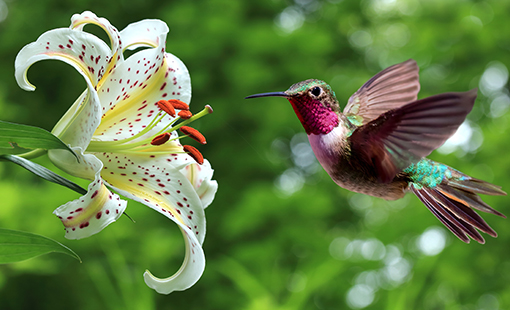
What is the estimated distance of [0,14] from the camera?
305 cm

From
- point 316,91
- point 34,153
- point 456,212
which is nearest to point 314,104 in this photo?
point 316,91

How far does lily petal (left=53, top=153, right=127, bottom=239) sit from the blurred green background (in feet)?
5.73

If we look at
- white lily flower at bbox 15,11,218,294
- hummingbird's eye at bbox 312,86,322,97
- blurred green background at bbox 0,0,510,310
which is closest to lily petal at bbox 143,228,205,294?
white lily flower at bbox 15,11,218,294

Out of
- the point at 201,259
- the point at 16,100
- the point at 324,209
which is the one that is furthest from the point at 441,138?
the point at 16,100

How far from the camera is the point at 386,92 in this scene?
→ 55 centimetres

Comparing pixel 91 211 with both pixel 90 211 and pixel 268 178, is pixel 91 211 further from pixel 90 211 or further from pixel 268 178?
pixel 268 178

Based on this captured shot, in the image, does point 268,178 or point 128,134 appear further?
point 268,178

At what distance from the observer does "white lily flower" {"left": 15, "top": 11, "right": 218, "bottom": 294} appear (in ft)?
1.48

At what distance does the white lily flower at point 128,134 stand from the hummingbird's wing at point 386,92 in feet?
0.62

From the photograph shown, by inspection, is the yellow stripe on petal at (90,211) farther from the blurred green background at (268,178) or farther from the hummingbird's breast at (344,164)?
the blurred green background at (268,178)

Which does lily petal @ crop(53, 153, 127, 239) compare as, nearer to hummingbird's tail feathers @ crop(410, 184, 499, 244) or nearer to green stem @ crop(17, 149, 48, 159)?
green stem @ crop(17, 149, 48, 159)

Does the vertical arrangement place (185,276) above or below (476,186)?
below

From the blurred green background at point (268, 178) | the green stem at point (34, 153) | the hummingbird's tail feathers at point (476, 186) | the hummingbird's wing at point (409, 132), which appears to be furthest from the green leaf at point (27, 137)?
the blurred green background at point (268, 178)

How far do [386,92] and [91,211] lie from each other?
336mm
